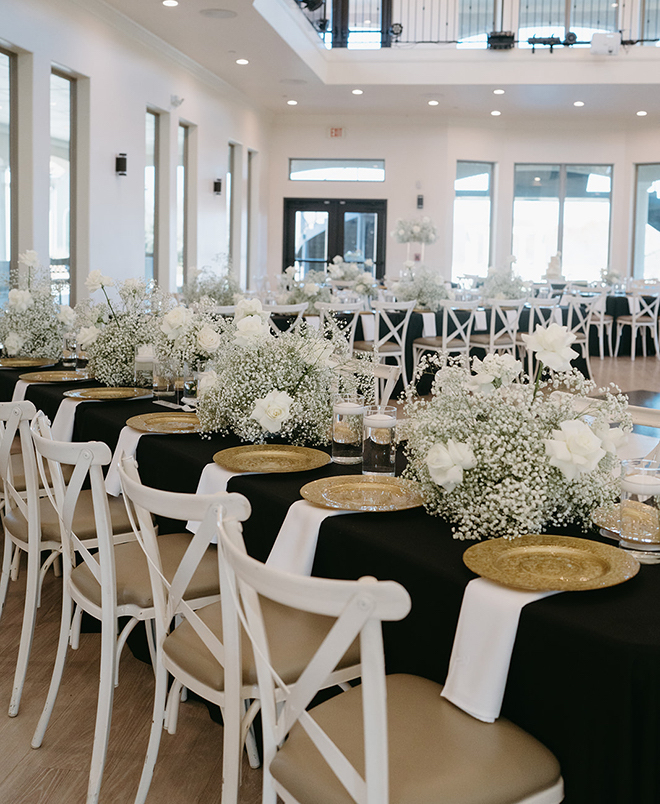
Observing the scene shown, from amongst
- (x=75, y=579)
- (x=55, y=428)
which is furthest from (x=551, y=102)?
(x=75, y=579)

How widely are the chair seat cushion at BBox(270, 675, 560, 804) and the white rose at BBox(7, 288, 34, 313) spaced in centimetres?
347

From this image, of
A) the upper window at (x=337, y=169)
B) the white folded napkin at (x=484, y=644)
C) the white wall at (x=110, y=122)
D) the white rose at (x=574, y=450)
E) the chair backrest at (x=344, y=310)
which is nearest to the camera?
the white folded napkin at (x=484, y=644)

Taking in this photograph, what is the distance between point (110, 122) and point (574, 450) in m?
7.75

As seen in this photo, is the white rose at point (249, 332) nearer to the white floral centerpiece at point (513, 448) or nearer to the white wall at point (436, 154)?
the white floral centerpiece at point (513, 448)

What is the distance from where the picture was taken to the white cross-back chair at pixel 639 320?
11.8m

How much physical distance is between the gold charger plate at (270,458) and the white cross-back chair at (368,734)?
78 centimetres

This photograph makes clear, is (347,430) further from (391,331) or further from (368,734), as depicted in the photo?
(391,331)

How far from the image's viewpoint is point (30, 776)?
7.27ft

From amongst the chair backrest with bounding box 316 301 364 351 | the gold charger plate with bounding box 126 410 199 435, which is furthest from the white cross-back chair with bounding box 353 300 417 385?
the gold charger plate with bounding box 126 410 199 435

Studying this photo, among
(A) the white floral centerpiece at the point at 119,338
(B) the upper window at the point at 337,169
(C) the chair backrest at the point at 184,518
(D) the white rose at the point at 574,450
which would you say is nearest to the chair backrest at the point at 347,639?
(C) the chair backrest at the point at 184,518

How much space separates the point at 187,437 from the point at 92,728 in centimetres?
94

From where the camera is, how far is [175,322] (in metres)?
3.28

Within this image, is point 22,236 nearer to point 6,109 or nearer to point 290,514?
point 6,109

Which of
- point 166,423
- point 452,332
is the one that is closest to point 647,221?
point 452,332
